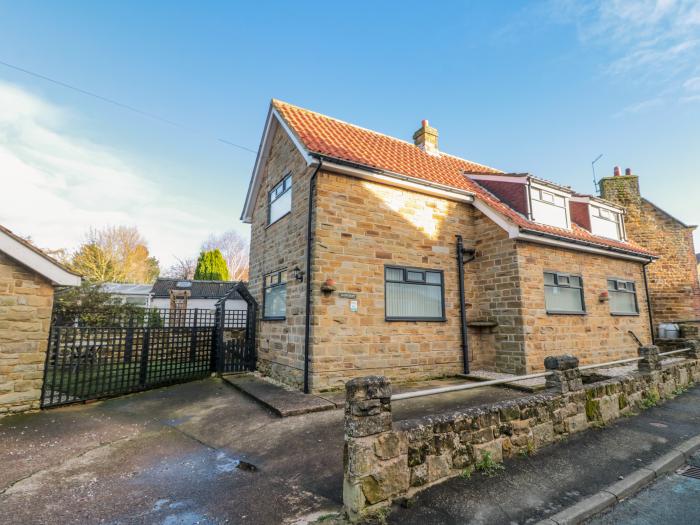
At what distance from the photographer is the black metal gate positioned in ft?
23.6

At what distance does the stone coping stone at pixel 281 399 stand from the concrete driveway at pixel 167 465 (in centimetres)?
→ 18

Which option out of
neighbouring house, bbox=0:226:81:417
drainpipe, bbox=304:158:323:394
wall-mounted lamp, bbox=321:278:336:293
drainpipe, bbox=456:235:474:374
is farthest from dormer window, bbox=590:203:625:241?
neighbouring house, bbox=0:226:81:417

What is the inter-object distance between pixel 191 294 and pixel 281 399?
84.4 ft

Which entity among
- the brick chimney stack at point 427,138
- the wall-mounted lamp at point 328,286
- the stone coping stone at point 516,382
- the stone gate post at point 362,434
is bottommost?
the stone coping stone at point 516,382

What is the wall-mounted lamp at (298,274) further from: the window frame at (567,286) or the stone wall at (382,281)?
the window frame at (567,286)

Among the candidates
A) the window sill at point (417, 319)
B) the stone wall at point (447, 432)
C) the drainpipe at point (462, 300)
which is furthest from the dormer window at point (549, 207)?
the stone wall at point (447, 432)

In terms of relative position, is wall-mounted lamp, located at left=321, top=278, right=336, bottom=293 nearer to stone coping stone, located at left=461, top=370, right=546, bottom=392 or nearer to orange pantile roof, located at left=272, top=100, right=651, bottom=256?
orange pantile roof, located at left=272, top=100, right=651, bottom=256

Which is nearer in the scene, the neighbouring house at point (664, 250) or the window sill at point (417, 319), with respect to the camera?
the window sill at point (417, 319)

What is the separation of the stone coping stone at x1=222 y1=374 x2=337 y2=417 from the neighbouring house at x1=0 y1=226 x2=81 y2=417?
4031 mm

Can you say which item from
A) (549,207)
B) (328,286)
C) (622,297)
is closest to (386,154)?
(328,286)

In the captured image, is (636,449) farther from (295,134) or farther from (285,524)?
(295,134)

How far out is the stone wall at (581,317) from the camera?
909cm

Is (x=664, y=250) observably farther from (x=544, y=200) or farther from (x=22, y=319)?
(x=22, y=319)

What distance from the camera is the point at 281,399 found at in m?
6.91
